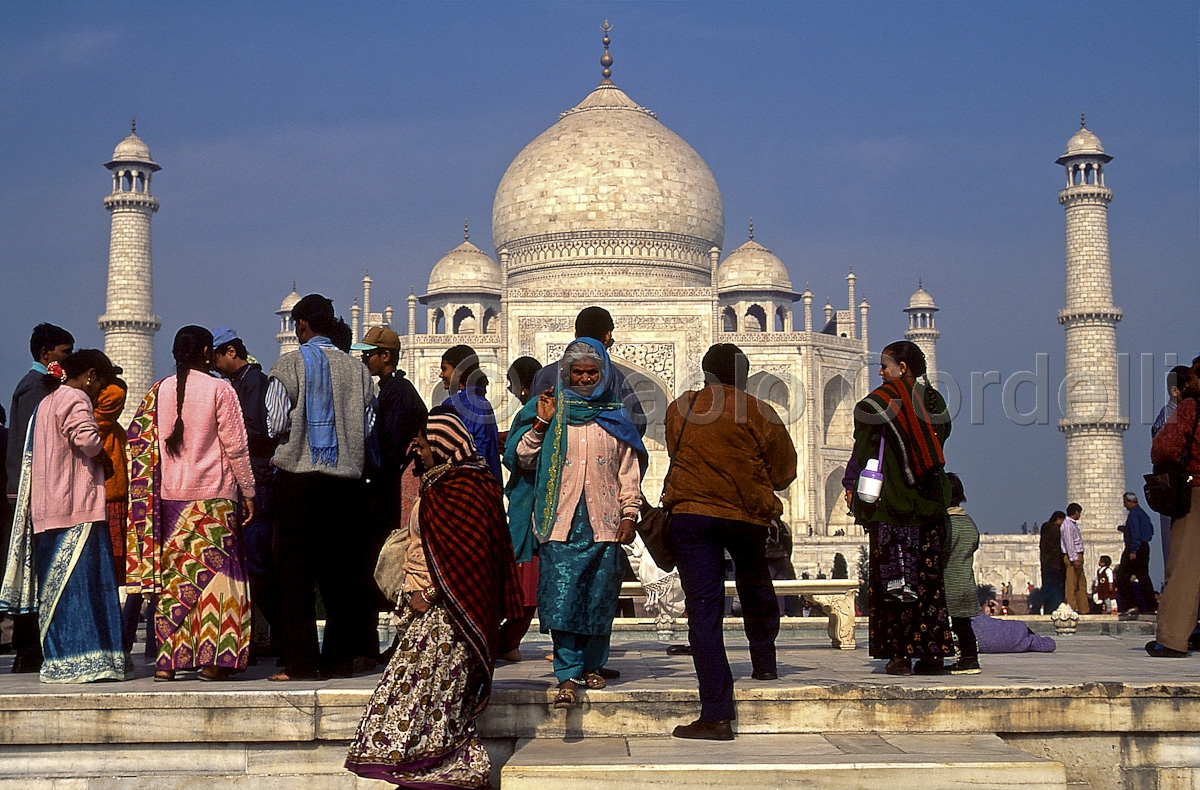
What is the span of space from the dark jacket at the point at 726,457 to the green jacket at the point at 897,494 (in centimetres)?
52

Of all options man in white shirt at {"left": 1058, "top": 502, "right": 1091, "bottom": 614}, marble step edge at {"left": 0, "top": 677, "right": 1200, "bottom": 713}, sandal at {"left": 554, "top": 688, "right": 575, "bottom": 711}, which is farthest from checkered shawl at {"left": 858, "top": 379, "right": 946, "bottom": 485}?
man in white shirt at {"left": 1058, "top": 502, "right": 1091, "bottom": 614}

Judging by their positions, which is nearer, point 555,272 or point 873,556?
point 873,556

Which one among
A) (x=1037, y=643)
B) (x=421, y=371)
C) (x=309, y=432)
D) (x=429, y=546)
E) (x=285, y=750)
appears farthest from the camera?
(x=421, y=371)

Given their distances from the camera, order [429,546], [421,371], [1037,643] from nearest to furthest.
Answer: [429,546] → [1037,643] → [421,371]

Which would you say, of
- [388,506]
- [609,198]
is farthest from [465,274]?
[388,506]

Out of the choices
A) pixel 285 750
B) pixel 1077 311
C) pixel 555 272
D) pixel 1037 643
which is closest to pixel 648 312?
pixel 555 272

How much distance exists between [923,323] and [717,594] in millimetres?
38181

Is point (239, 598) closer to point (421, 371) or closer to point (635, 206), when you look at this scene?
point (421, 371)

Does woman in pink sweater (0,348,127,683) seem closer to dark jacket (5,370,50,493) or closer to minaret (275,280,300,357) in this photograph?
dark jacket (5,370,50,493)

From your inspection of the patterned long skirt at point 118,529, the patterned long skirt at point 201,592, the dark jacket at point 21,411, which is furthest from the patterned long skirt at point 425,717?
the dark jacket at point 21,411

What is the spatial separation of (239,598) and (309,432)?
665mm

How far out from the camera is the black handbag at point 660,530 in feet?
15.7

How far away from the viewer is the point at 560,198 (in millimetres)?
33719

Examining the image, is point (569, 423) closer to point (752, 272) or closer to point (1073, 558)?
point (1073, 558)
